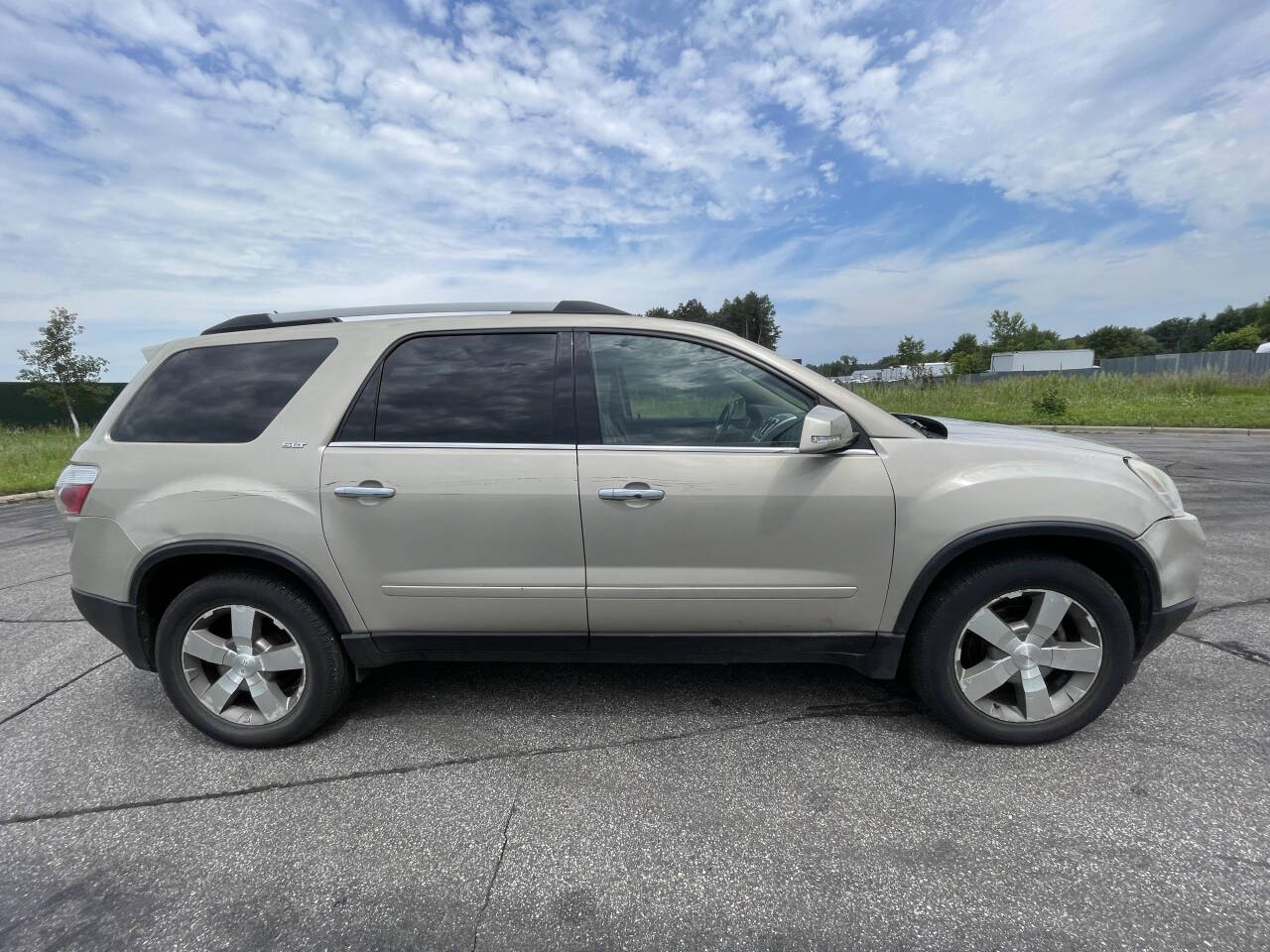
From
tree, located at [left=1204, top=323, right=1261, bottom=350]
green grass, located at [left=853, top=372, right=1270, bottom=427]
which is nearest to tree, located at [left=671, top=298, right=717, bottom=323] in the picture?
green grass, located at [left=853, top=372, right=1270, bottom=427]

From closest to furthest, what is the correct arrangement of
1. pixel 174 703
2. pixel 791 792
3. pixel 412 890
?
pixel 412 890 → pixel 791 792 → pixel 174 703

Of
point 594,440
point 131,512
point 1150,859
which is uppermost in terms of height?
point 594,440

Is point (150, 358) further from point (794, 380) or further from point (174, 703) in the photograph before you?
point (794, 380)

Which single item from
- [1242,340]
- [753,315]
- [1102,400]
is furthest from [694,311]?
[1242,340]

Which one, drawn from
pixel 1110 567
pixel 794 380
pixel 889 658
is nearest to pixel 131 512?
pixel 794 380

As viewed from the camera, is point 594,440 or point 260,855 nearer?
point 260,855

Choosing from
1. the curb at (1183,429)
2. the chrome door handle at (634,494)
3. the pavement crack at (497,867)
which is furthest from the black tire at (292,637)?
the curb at (1183,429)

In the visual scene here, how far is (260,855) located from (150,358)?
84.3 inches

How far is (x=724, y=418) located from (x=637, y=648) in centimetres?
101

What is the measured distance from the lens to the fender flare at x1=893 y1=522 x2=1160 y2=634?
7.75 ft

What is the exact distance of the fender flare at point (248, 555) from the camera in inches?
97.7

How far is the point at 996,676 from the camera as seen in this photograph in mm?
2480

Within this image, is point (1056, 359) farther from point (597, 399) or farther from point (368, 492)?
point (368, 492)

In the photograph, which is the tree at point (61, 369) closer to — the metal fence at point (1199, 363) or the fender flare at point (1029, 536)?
the fender flare at point (1029, 536)
